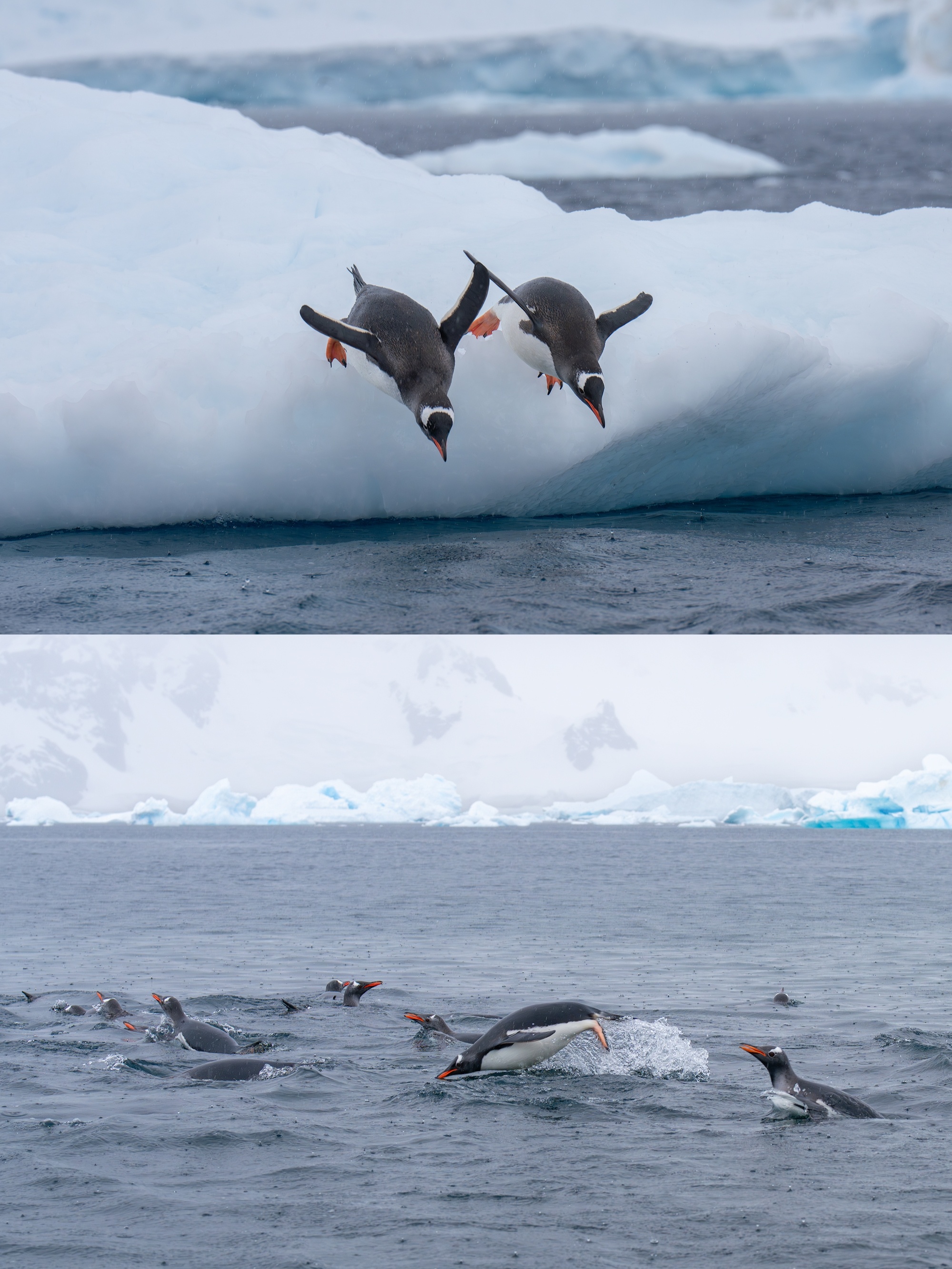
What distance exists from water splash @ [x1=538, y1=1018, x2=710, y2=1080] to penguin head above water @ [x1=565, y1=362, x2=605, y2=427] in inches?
198

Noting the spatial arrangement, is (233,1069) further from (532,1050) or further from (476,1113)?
(532,1050)

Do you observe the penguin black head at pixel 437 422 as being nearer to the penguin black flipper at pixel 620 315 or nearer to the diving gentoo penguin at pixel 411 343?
the diving gentoo penguin at pixel 411 343

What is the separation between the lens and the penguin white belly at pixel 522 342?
622cm

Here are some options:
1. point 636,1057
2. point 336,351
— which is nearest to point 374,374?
point 336,351

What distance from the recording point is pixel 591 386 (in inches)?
230

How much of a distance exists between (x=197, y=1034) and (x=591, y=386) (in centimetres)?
638

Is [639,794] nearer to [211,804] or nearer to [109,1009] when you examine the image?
[211,804]

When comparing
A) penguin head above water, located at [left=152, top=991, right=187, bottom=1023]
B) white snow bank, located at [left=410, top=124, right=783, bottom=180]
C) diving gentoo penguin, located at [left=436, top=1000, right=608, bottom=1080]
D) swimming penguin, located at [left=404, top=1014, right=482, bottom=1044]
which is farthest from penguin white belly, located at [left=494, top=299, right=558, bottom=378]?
penguin head above water, located at [left=152, top=991, right=187, bottom=1023]

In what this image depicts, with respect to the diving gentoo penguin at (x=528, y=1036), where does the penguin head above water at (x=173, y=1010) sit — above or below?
below

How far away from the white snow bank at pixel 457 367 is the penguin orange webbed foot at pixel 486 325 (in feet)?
0.36

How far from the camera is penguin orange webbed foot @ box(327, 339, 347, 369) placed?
6262mm

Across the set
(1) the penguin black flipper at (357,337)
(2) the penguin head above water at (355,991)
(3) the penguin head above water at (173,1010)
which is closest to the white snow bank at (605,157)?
(1) the penguin black flipper at (357,337)

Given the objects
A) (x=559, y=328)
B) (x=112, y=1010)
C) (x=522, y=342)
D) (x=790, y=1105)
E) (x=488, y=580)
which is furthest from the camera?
(x=112, y=1010)

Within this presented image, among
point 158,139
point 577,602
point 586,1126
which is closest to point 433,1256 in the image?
point 586,1126
